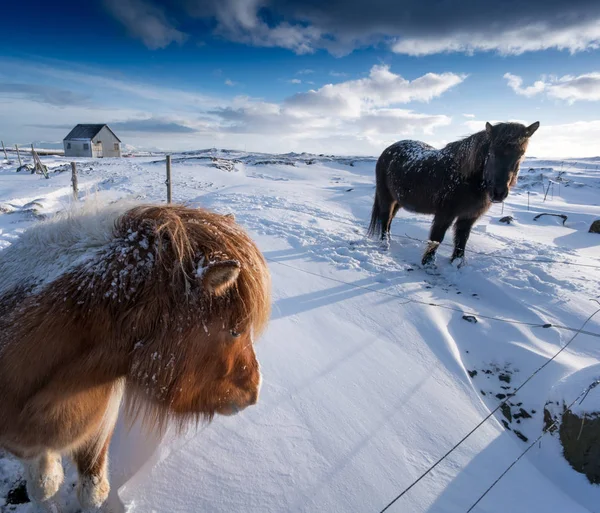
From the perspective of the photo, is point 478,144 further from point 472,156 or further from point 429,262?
point 429,262

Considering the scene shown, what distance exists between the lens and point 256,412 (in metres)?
2.12

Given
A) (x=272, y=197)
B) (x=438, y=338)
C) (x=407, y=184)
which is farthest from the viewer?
(x=272, y=197)

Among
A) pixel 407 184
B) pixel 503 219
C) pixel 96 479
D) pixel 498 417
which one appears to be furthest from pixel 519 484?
pixel 503 219

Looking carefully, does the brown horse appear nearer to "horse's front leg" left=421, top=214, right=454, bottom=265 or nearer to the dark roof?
"horse's front leg" left=421, top=214, right=454, bottom=265

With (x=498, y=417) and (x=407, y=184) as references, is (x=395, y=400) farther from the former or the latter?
(x=407, y=184)

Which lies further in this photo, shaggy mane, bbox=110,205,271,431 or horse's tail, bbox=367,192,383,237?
horse's tail, bbox=367,192,383,237

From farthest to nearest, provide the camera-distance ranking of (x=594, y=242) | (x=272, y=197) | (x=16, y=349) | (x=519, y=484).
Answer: (x=272, y=197) → (x=594, y=242) → (x=519, y=484) → (x=16, y=349)

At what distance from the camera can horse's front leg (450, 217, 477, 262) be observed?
17.6 ft

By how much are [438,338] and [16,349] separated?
10.8ft

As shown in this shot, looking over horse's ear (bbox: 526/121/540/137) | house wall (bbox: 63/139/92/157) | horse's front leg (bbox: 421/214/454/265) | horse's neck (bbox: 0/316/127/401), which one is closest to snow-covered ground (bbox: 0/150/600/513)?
horse's front leg (bbox: 421/214/454/265)

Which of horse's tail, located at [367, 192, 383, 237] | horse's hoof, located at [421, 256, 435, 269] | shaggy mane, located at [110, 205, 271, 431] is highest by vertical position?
shaggy mane, located at [110, 205, 271, 431]

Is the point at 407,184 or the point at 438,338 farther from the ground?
the point at 407,184

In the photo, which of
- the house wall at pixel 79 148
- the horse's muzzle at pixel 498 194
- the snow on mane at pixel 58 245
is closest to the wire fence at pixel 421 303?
the horse's muzzle at pixel 498 194

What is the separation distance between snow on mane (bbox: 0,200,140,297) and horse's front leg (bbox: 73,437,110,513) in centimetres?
94
